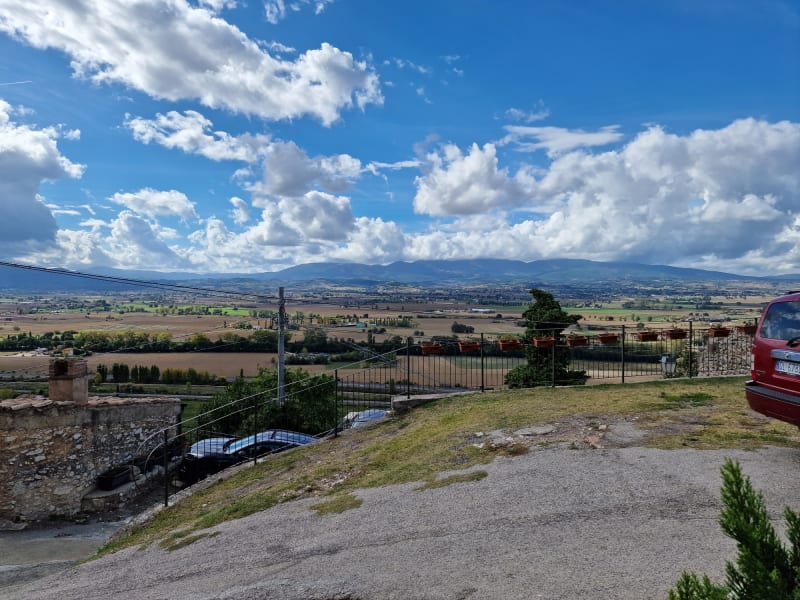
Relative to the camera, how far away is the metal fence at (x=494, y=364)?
12.6 m

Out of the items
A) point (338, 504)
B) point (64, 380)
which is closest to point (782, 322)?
point (338, 504)

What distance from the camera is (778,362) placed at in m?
5.71

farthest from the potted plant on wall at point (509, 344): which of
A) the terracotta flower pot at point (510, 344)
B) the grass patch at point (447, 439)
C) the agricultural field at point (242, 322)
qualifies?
the agricultural field at point (242, 322)

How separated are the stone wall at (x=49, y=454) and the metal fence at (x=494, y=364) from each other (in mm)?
1354

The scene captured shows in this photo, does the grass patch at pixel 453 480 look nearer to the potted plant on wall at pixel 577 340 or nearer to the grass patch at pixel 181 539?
the grass patch at pixel 181 539

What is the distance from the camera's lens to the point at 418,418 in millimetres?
10414

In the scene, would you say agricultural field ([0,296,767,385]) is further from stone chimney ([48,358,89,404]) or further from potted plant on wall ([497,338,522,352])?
stone chimney ([48,358,89,404])

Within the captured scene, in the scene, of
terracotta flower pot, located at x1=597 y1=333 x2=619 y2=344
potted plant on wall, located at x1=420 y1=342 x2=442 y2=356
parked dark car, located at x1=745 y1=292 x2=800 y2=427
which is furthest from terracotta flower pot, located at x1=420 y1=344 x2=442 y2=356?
parked dark car, located at x1=745 y1=292 x2=800 y2=427

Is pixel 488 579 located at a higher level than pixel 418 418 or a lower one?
higher

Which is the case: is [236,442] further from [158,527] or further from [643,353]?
[643,353]

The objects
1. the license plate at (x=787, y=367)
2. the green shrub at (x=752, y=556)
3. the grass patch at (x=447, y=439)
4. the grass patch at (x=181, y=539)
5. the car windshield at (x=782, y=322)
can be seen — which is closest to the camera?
the green shrub at (x=752, y=556)

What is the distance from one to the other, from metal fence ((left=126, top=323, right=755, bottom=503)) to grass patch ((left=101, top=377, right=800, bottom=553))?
51.6 inches

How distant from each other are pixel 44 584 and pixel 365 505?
4.02 metres

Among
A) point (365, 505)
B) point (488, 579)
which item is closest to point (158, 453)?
point (365, 505)
